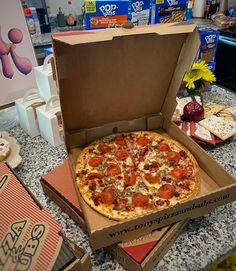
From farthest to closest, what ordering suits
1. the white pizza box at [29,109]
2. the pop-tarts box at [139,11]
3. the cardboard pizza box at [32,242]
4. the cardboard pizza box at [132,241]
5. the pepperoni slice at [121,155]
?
the pop-tarts box at [139,11], the white pizza box at [29,109], the pepperoni slice at [121,155], the cardboard pizza box at [132,241], the cardboard pizza box at [32,242]

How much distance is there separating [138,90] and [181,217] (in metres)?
0.48

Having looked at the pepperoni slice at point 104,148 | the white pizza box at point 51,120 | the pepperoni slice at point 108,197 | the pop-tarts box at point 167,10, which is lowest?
the pepperoni slice at point 108,197

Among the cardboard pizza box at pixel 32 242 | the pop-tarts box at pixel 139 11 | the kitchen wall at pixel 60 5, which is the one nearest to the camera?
the cardboard pizza box at pixel 32 242

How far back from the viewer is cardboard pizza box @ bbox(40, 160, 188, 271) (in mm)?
649

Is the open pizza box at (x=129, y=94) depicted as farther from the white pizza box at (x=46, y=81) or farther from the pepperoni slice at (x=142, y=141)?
the white pizza box at (x=46, y=81)

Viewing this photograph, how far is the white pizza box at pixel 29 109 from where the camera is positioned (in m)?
1.13

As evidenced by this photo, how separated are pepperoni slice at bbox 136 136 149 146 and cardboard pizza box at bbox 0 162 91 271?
536 millimetres

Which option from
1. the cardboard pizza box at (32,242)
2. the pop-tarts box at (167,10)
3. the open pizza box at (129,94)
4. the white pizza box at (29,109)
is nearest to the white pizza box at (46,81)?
the white pizza box at (29,109)

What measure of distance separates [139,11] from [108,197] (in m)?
1.07

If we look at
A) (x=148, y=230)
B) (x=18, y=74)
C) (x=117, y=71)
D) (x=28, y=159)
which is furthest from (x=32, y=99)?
(x=148, y=230)

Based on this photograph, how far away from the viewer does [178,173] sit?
3.05 feet

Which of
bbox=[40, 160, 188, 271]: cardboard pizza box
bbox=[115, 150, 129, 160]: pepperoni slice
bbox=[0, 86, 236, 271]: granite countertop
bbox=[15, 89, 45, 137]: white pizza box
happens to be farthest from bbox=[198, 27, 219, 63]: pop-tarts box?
bbox=[40, 160, 188, 271]: cardboard pizza box

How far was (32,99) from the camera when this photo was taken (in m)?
1.18

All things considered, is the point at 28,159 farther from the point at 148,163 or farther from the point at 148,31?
the point at 148,31
